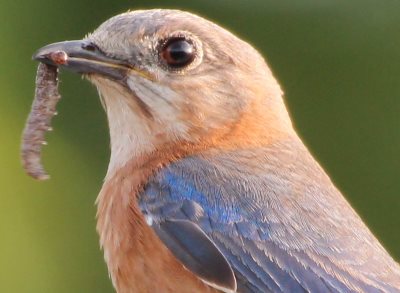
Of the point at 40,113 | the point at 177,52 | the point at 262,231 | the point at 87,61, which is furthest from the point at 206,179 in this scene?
the point at 40,113

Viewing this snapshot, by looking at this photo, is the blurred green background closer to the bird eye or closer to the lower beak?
the bird eye

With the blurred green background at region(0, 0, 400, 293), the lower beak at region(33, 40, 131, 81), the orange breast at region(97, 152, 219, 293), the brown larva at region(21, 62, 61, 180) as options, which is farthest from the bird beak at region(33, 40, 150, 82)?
the blurred green background at region(0, 0, 400, 293)

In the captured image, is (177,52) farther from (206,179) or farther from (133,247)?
(133,247)

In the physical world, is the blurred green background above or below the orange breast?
below

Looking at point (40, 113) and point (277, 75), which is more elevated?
point (40, 113)

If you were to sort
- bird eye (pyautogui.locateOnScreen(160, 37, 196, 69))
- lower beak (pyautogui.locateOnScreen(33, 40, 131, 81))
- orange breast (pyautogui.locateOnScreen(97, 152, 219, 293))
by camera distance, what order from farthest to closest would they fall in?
bird eye (pyautogui.locateOnScreen(160, 37, 196, 69))
lower beak (pyautogui.locateOnScreen(33, 40, 131, 81))
orange breast (pyautogui.locateOnScreen(97, 152, 219, 293))

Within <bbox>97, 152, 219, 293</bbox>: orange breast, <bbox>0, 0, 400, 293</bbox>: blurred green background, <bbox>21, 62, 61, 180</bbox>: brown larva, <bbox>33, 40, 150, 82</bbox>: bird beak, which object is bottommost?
<bbox>0, 0, 400, 293</bbox>: blurred green background

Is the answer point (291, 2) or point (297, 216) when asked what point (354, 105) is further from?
point (297, 216)
